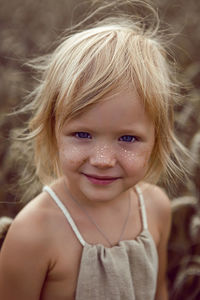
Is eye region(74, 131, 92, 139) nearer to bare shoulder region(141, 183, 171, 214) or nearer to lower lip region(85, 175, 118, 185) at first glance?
lower lip region(85, 175, 118, 185)

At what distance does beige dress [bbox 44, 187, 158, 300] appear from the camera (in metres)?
1.47

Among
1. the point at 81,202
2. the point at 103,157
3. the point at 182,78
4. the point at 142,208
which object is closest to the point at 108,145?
the point at 103,157

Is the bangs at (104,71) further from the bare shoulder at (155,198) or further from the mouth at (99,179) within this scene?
the bare shoulder at (155,198)

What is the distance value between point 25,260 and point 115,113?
2.02 feet

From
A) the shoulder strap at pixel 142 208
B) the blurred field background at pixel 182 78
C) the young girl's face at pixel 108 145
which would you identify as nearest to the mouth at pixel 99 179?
the young girl's face at pixel 108 145

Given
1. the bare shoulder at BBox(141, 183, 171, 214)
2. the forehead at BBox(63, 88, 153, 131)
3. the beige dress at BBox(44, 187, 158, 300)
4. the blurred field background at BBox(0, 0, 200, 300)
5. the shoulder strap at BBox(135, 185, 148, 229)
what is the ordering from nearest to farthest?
the forehead at BBox(63, 88, 153, 131) → the beige dress at BBox(44, 187, 158, 300) → the shoulder strap at BBox(135, 185, 148, 229) → the bare shoulder at BBox(141, 183, 171, 214) → the blurred field background at BBox(0, 0, 200, 300)

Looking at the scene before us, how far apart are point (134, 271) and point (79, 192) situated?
1.28 ft

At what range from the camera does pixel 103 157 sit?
1283 mm

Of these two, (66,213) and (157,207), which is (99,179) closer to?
(66,213)

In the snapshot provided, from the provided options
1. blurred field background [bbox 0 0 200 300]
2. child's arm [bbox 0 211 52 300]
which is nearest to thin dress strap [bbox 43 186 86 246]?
child's arm [bbox 0 211 52 300]

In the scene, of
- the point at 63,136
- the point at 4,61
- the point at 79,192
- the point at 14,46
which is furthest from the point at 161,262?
the point at 4,61

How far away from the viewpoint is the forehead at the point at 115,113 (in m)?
1.24

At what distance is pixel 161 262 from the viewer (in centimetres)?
190

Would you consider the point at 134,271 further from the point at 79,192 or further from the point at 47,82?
the point at 47,82
